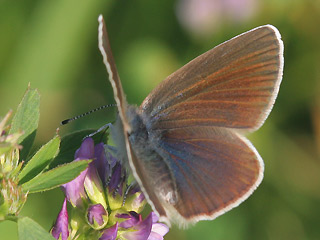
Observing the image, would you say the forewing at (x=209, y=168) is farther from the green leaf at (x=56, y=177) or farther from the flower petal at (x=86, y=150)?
the green leaf at (x=56, y=177)

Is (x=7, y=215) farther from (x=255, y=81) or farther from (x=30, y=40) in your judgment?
(x=30, y=40)

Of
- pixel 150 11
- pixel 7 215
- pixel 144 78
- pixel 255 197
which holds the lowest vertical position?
pixel 255 197

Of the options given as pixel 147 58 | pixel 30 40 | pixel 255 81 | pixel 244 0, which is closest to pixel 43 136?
pixel 30 40

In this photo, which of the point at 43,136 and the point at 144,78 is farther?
the point at 144,78

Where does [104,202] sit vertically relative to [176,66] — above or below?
above

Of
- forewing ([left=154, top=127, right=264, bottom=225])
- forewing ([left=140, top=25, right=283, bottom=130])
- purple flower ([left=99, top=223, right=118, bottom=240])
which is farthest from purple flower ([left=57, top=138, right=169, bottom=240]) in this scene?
forewing ([left=140, top=25, right=283, bottom=130])

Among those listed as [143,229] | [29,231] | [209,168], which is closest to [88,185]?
[143,229]

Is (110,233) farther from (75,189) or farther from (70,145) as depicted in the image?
(70,145)

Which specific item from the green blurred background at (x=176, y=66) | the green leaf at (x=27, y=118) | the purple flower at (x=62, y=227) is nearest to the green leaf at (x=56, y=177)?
the purple flower at (x=62, y=227)
